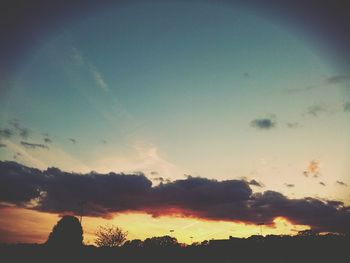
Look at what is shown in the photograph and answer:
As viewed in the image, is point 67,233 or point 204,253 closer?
point 204,253

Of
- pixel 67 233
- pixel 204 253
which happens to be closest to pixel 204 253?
pixel 204 253

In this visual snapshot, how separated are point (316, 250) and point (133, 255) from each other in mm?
25526

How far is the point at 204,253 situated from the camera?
5100 cm

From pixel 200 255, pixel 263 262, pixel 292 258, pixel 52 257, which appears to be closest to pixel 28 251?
pixel 52 257

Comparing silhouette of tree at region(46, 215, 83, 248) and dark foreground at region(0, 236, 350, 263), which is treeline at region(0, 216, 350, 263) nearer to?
dark foreground at region(0, 236, 350, 263)

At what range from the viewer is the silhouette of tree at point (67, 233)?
6456 cm

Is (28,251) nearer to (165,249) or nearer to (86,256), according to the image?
(86,256)

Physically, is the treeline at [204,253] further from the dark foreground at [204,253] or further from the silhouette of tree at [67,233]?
the silhouette of tree at [67,233]

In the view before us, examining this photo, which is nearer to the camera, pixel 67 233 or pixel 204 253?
pixel 204 253

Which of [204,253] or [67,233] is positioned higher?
[67,233]

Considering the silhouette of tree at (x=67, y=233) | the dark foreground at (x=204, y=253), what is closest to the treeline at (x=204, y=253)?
the dark foreground at (x=204, y=253)

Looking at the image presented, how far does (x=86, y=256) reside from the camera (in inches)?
1973

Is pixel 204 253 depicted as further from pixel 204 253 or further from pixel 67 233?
pixel 67 233

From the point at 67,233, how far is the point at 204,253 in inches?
1125
